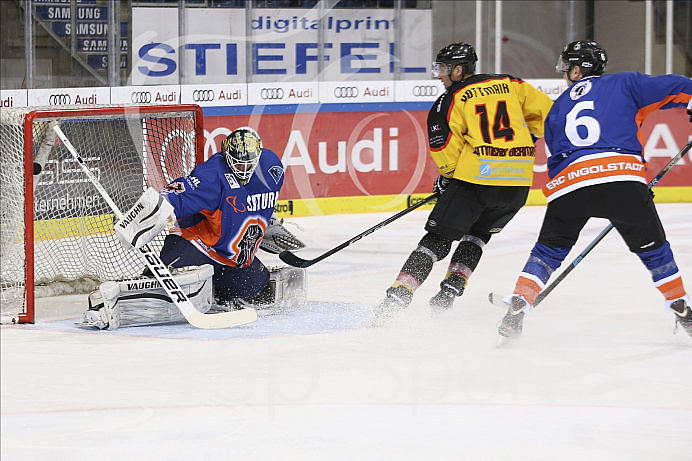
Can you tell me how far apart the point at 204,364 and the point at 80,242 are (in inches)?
58.3

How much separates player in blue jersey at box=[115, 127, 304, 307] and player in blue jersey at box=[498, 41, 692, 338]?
1064mm

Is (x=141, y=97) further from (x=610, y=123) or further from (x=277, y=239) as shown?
(x=610, y=123)

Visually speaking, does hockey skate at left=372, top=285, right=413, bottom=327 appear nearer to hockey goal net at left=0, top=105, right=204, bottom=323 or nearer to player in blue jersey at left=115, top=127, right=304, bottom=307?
player in blue jersey at left=115, top=127, right=304, bottom=307

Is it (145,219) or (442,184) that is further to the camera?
(442,184)

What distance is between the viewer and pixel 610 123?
137 inches

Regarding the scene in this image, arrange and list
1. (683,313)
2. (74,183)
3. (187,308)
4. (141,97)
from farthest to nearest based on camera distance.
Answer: (141,97) → (74,183) → (187,308) → (683,313)

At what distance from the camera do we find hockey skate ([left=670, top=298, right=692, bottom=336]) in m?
3.53

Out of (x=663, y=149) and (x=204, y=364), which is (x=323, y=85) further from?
(x=204, y=364)

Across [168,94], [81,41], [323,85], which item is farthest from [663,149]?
[81,41]

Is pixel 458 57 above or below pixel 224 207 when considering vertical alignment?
above

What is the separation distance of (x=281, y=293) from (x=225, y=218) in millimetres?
461

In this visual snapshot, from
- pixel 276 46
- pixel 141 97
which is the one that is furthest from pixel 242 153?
pixel 276 46

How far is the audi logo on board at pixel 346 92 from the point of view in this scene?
7340 millimetres

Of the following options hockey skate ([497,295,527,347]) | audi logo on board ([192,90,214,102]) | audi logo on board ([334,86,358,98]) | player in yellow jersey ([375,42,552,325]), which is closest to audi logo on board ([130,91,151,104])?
audi logo on board ([192,90,214,102])
